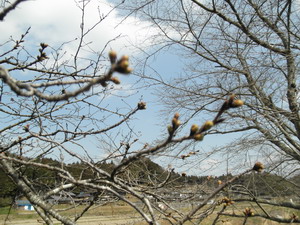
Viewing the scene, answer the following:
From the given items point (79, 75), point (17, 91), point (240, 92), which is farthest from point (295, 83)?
point (17, 91)

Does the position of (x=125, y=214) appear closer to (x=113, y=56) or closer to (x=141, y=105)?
(x=141, y=105)

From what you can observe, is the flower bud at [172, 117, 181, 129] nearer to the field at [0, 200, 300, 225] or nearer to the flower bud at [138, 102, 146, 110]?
the flower bud at [138, 102, 146, 110]

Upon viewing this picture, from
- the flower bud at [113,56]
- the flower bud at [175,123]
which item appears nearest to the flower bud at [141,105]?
the flower bud at [175,123]

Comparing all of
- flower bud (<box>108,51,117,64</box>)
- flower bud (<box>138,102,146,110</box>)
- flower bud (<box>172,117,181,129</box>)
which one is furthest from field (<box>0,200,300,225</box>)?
flower bud (<box>108,51,117,64</box>)

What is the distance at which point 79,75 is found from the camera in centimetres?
308

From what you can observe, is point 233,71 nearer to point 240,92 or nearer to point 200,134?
point 240,92

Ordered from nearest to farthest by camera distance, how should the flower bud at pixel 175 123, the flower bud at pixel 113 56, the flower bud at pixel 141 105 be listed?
the flower bud at pixel 113 56 < the flower bud at pixel 175 123 < the flower bud at pixel 141 105

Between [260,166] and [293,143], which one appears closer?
[260,166]

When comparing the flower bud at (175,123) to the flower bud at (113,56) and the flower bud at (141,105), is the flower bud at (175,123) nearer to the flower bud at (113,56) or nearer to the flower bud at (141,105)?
the flower bud at (113,56)

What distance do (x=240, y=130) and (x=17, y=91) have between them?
6.07 metres

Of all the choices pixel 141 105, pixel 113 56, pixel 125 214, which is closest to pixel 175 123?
pixel 113 56

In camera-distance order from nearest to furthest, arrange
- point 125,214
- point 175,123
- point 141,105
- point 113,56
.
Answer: point 113,56
point 175,123
point 141,105
point 125,214

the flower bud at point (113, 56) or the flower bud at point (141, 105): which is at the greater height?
the flower bud at point (141, 105)

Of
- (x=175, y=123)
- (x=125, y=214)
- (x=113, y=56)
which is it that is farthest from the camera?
(x=125, y=214)
